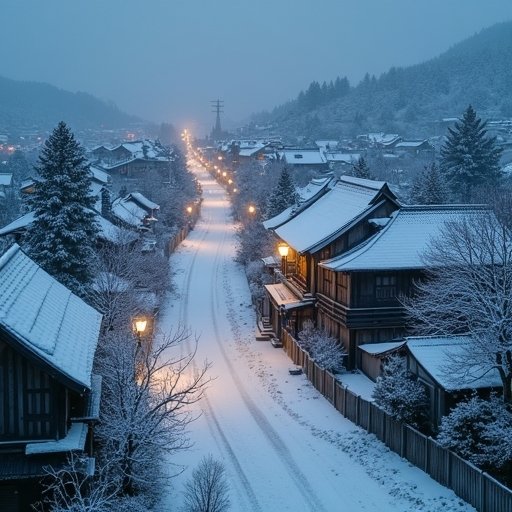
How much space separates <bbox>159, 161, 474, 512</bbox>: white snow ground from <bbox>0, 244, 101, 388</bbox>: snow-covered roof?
5063 millimetres

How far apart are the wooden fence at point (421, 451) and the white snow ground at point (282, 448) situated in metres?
0.30

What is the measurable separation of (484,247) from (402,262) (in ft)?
25.6

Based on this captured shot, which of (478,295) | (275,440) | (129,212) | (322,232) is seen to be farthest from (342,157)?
(478,295)

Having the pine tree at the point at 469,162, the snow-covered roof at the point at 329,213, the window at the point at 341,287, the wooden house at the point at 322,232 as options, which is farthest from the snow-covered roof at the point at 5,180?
the window at the point at 341,287

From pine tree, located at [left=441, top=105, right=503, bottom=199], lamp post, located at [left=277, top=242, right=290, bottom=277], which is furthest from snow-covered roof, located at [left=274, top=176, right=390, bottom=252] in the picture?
pine tree, located at [left=441, top=105, right=503, bottom=199]

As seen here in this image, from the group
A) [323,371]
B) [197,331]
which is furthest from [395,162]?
[323,371]

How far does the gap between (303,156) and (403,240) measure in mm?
90846

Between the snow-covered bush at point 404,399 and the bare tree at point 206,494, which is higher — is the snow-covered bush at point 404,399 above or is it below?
above

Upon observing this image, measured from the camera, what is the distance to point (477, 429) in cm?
1931

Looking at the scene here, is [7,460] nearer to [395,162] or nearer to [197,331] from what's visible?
[197,331]

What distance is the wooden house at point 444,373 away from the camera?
21109 millimetres

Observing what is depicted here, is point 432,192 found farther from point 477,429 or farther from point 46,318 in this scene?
point 46,318

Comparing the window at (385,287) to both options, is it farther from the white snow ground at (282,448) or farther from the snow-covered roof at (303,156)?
the snow-covered roof at (303,156)

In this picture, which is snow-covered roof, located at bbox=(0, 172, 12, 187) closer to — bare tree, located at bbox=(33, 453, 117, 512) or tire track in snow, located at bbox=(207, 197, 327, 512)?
tire track in snow, located at bbox=(207, 197, 327, 512)
